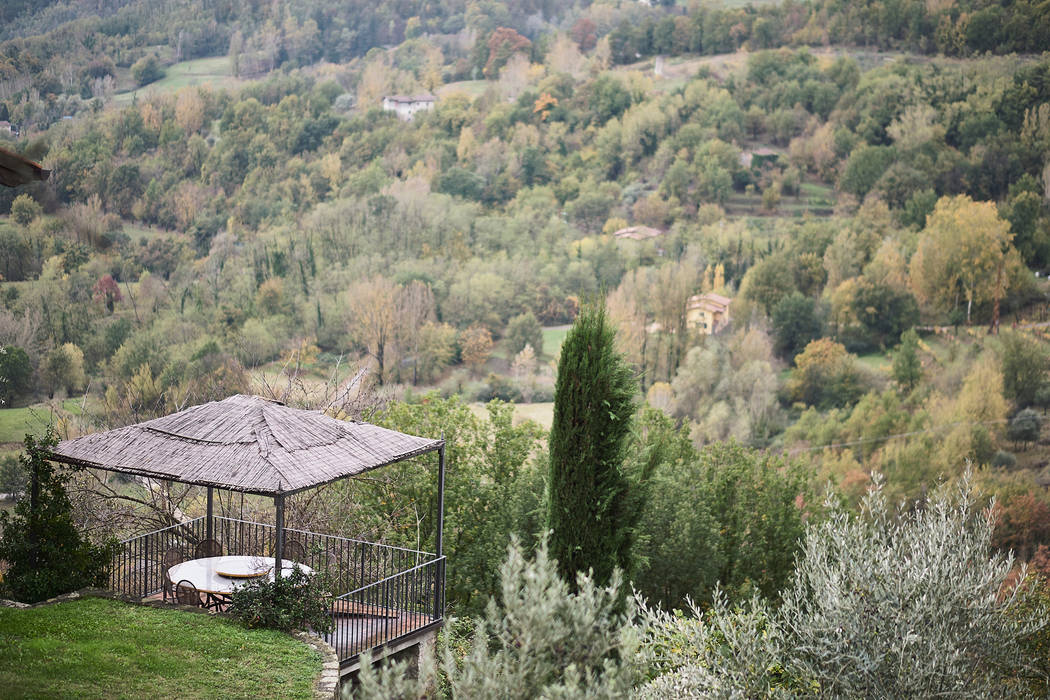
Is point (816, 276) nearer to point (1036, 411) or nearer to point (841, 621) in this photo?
point (1036, 411)

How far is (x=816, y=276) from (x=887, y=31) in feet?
53.9

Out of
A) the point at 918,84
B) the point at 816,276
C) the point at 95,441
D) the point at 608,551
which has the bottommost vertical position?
the point at 816,276

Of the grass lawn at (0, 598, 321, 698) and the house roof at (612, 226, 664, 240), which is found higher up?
the grass lawn at (0, 598, 321, 698)

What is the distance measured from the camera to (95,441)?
1020 cm

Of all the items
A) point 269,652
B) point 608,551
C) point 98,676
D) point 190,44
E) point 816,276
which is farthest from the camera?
point 190,44

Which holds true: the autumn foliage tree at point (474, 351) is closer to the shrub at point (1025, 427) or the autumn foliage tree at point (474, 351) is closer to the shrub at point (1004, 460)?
the shrub at point (1004, 460)

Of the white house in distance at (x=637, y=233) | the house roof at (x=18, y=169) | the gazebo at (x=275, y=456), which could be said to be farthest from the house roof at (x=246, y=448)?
the white house in distance at (x=637, y=233)

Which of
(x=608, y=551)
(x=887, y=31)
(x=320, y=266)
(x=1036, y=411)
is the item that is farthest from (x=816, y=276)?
(x=608, y=551)

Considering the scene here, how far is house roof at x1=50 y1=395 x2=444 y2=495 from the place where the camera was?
933 centimetres

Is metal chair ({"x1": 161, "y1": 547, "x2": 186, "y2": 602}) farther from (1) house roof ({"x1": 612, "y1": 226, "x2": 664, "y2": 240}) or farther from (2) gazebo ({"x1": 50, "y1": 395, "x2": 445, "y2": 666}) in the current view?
(1) house roof ({"x1": 612, "y1": 226, "x2": 664, "y2": 240})

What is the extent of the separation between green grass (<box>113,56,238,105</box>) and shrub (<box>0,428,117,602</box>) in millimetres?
44429

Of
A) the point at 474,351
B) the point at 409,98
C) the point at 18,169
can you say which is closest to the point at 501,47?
the point at 409,98

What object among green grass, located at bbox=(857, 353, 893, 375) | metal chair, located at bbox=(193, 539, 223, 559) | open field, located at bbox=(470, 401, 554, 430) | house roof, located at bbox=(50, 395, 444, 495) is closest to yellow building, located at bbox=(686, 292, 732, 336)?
green grass, located at bbox=(857, 353, 893, 375)

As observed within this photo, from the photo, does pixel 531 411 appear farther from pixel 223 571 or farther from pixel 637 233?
pixel 223 571
